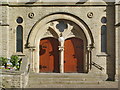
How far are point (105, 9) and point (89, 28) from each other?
4.97 ft

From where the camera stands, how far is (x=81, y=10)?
13000 mm

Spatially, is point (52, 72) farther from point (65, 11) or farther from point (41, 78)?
point (65, 11)

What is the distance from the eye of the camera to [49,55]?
44.1 feet

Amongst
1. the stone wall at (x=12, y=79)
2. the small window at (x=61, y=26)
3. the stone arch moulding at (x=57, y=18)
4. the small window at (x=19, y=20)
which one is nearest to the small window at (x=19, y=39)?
the small window at (x=19, y=20)

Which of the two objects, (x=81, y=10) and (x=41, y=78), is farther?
(x=81, y=10)

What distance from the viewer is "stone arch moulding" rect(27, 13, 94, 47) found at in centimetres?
1287

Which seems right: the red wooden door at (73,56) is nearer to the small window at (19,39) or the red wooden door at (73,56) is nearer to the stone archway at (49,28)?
the stone archway at (49,28)

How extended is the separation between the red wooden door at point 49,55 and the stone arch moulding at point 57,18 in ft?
2.71

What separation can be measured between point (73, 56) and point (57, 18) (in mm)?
2594

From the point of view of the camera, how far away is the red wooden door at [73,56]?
13.4 m

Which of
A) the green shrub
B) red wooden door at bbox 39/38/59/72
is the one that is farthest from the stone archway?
the green shrub

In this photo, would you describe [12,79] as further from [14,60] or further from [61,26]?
[61,26]

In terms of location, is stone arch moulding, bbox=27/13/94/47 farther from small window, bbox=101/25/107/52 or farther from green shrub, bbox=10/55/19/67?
green shrub, bbox=10/55/19/67

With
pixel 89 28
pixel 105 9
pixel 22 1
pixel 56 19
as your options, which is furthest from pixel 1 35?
pixel 105 9
